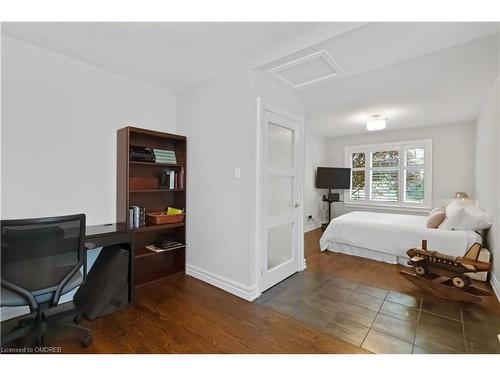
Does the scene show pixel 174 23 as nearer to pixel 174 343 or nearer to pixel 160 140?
pixel 160 140

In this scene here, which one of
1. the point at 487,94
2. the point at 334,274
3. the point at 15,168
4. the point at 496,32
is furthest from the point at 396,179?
the point at 15,168

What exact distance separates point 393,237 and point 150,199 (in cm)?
332

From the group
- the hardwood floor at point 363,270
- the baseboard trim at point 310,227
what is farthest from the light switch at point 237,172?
the baseboard trim at point 310,227

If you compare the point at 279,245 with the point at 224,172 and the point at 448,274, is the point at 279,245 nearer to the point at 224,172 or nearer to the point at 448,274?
the point at 224,172

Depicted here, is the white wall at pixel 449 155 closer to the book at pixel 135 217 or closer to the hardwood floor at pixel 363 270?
the hardwood floor at pixel 363 270

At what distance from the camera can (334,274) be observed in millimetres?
2934

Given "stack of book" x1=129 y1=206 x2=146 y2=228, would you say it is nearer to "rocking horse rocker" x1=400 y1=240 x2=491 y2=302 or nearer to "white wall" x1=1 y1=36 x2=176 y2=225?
"white wall" x1=1 y1=36 x2=176 y2=225

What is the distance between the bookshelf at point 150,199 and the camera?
246cm

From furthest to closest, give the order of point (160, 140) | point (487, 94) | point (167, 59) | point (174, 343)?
point (487, 94) → point (160, 140) → point (167, 59) → point (174, 343)

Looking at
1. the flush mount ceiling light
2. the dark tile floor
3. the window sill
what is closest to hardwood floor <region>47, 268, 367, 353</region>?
the dark tile floor

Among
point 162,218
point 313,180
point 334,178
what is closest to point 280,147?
point 162,218

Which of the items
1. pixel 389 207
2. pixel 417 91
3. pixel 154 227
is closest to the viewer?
pixel 154 227

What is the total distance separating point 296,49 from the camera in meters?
1.97

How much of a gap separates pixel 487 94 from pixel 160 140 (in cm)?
428
